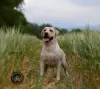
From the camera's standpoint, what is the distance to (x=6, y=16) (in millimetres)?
24906

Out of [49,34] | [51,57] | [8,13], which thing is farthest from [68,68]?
[8,13]

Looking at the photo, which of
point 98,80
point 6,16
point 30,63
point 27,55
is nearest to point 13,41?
point 30,63

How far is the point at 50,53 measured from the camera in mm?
7238

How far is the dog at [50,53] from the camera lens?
720 centimetres

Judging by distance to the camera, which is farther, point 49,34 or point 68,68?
point 68,68

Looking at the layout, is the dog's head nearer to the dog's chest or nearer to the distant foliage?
the dog's chest

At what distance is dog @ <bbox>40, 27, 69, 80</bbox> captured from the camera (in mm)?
7199
